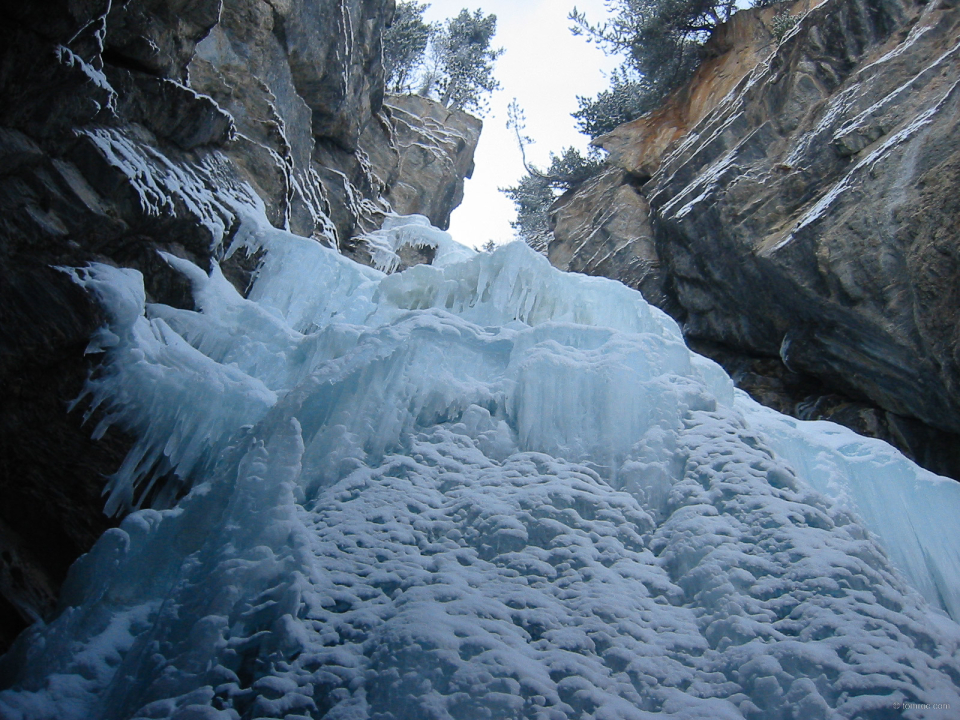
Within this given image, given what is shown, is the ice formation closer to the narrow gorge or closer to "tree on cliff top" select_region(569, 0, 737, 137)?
the narrow gorge

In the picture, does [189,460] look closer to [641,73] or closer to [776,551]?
[776,551]

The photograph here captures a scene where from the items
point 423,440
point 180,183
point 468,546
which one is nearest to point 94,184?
point 180,183

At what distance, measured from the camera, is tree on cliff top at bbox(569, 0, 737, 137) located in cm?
1444

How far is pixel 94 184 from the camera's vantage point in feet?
17.8

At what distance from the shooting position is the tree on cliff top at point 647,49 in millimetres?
14438

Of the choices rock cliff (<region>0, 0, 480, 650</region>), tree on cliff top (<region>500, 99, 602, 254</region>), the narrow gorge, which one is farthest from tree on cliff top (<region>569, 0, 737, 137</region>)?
rock cliff (<region>0, 0, 480, 650</region>)

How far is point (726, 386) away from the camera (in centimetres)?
639

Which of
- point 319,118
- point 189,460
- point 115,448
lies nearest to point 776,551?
point 189,460

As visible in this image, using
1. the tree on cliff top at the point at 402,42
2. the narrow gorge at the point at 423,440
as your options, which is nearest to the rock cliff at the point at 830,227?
the narrow gorge at the point at 423,440

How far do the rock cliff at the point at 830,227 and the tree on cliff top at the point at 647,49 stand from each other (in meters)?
1.90

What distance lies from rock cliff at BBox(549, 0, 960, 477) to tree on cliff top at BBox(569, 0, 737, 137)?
190cm

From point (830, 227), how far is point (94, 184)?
8131 millimetres

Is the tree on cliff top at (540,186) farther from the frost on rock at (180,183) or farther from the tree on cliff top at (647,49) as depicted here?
the frost on rock at (180,183)

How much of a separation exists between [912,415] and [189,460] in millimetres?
8395
